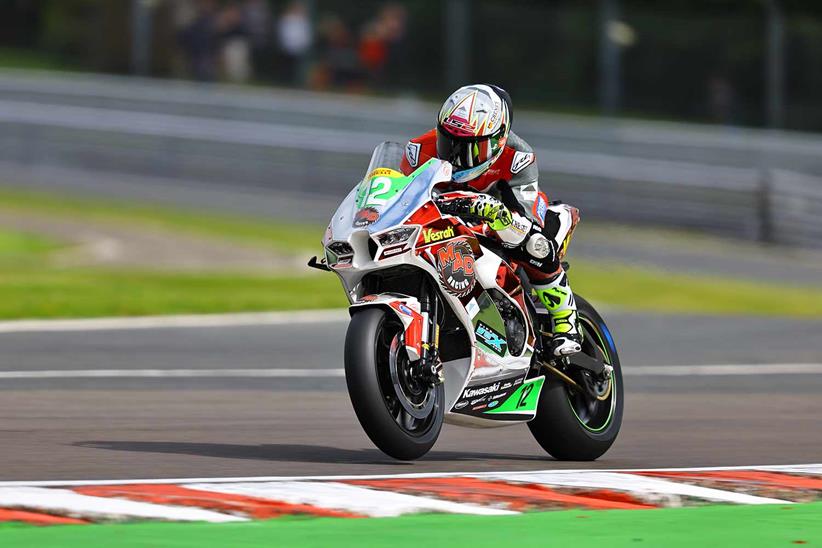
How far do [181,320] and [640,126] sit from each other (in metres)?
14.3

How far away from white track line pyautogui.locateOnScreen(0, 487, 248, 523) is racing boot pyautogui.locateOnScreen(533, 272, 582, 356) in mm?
2652

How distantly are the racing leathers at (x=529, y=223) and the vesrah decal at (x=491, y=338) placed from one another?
34 centimetres

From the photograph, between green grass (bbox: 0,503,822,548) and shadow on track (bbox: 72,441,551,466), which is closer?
green grass (bbox: 0,503,822,548)

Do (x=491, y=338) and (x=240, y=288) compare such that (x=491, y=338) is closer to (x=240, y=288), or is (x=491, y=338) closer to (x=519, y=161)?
(x=519, y=161)

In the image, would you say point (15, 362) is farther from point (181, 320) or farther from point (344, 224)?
point (344, 224)

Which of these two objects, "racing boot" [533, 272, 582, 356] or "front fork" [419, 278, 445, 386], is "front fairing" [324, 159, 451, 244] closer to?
"front fork" [419, 278, 445, 386]

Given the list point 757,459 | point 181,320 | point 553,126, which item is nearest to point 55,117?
point 553,126

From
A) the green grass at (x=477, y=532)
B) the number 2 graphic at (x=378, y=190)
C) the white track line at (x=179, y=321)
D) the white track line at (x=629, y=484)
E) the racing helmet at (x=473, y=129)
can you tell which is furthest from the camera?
the white track line at (x=179, y=321)

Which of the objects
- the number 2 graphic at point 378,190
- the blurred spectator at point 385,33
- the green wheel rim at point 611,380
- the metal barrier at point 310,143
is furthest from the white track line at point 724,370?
the blurred spectator at point 385,33

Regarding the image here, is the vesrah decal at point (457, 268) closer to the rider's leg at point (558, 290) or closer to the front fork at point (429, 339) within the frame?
the front fork at point (429, 339)

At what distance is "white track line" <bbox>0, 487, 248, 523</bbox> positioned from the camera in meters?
6.16

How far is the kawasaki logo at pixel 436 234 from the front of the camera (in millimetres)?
7711

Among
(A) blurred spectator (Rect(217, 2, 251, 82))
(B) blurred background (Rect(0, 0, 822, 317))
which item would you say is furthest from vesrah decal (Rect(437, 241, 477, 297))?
(A) blurred spectator (Rect(217, 2, 251, 82))

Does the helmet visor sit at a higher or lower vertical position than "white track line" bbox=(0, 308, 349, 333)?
lower
